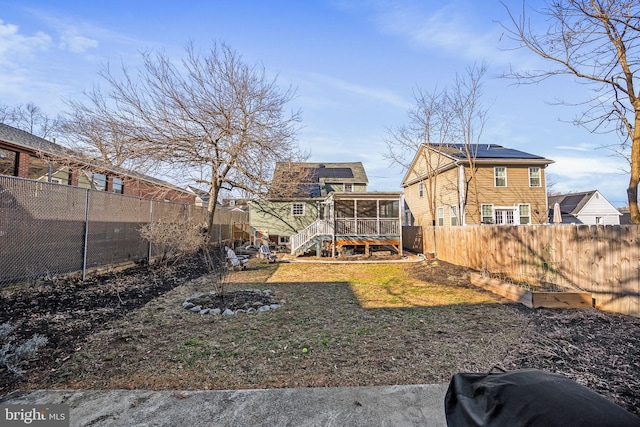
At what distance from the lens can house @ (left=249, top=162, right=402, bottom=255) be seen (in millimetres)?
14531

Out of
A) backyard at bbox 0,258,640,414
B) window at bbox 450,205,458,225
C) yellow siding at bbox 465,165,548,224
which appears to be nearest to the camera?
backyard at bbox 0,258,640,414

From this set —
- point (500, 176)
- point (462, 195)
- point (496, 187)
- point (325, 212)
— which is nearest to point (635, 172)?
point (462, 195)

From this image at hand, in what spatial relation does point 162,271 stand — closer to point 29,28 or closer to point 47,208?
point 47,208

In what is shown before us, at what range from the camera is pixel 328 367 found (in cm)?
320

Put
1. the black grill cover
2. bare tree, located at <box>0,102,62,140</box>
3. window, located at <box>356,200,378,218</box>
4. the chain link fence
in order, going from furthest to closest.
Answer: bare tree, located at <box>0,102,62,140</box> → window, located at <box>356,200,378,218</box> → the chain link fence → the black grill cover

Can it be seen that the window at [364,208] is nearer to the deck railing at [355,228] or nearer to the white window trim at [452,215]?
the deck railing at [355,228]

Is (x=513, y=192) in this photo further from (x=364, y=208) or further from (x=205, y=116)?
(x=205, y=116)

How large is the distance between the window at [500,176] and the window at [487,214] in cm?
138

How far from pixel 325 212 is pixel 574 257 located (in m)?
13.2

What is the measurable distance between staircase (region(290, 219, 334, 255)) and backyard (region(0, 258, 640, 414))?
7962 millimetres

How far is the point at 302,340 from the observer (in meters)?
3.97

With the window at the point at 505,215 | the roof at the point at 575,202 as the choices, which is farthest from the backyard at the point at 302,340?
the roof at the point at 575,202

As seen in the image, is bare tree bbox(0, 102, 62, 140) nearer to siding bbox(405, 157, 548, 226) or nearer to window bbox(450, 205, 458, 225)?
window bbox(450, 205, 458, 225)

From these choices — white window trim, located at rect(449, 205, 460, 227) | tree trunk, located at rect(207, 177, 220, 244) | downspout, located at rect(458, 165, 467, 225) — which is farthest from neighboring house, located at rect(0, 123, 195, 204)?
white window trim, located at rect(449, 205, 460, 227)
